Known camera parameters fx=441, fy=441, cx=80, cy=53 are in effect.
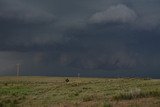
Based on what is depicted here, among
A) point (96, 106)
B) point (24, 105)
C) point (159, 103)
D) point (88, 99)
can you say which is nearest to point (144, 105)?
point (159, 103)

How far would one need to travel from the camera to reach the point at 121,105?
46.2 m

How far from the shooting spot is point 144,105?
44.2 metres

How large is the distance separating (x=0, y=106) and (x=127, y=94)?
52.1 ft

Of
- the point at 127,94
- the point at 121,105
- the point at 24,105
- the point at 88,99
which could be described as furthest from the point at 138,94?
the point at 24,105

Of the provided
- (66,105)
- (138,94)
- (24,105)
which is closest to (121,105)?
(66,105)

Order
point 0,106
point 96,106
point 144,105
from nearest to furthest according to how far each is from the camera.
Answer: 1. point 144,105
2. point 96,106
3. point 0,106

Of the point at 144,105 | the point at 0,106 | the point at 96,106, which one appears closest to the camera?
the point at 144,105

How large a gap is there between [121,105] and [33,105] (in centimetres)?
1221

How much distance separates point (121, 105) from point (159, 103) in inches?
154

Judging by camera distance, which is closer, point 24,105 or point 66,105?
point 66,105

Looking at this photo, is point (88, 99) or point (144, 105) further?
point (88, 99)

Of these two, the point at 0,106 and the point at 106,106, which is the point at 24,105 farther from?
the point at 106,106

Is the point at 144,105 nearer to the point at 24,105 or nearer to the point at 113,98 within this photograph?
the point at 113,98

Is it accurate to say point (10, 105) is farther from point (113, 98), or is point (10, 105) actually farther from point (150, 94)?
point (150, 94)
